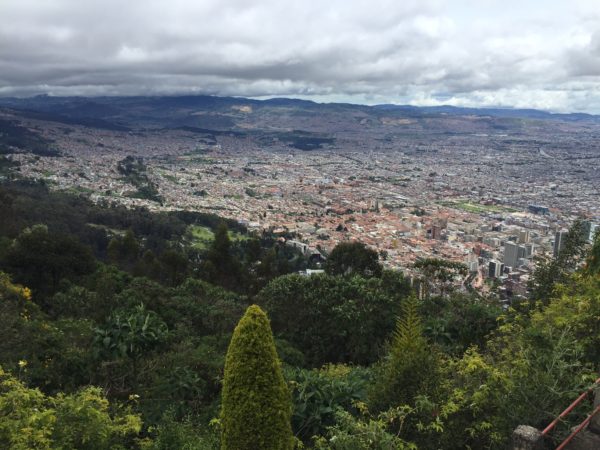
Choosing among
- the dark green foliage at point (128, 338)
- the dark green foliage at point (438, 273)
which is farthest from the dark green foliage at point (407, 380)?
the dark green foliage at point (438, 273)

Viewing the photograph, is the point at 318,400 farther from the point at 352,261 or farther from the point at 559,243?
the point at 559,243

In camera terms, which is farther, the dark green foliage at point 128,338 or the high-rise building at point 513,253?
the high-rise building at point 513,253

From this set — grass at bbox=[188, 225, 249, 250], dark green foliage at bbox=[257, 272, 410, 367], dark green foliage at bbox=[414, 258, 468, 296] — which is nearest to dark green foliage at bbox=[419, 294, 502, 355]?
dark green foliage at bbox=[257, 272, 410, 367]

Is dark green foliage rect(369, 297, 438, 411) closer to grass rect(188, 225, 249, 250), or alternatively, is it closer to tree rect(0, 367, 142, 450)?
tree rect(0, 367, 142, 450)

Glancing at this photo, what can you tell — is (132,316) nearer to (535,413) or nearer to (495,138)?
(535,413)

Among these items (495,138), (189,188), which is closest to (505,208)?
(189,188)

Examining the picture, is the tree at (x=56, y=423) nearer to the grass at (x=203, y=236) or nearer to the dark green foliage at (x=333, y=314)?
the dark green foliage at (x=333, y=314)
